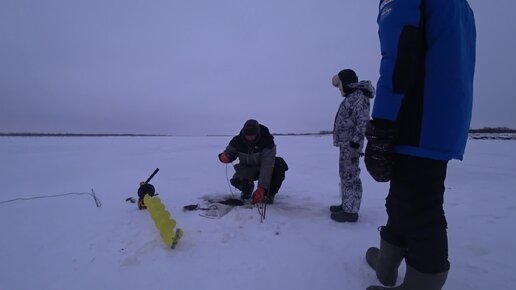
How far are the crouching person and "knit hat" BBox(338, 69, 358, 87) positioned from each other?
3.94 ft

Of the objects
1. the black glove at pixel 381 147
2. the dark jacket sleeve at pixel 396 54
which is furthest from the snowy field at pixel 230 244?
the dark jacket sleeve at pixel 396 54

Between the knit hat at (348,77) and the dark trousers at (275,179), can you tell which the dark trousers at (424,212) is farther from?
the dark trousers at (275,179)

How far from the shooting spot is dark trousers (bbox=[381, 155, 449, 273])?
1.49 metres

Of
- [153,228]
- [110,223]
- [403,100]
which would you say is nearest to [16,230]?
[110,223]

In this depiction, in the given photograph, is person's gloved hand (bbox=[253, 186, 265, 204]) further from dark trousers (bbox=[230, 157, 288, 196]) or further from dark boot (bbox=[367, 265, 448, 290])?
dark boot (bbox=[367, 265, 448, 290])

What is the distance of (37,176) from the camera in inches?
260

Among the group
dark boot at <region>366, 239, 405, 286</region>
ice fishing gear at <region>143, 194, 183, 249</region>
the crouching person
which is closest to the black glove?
dark boot at <region>366, 239, 405, 286</region>

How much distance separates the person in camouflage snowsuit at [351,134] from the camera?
296 centimetres

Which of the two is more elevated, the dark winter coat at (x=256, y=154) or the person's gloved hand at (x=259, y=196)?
the dark winter coat at (x=256, y=154)

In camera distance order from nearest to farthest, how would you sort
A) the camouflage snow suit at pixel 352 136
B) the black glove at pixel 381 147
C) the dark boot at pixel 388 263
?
the black glove at pixel 381 147 < the dark boot at pixel 388 263 < the camouflage snow suit at pixel 352 136

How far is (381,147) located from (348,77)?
175cm

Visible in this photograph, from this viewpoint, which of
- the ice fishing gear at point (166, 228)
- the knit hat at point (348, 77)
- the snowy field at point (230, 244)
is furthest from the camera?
the knit hat at point (348, 77)

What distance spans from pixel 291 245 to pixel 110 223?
210 cm

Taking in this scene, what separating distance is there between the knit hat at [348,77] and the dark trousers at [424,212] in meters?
1.69
